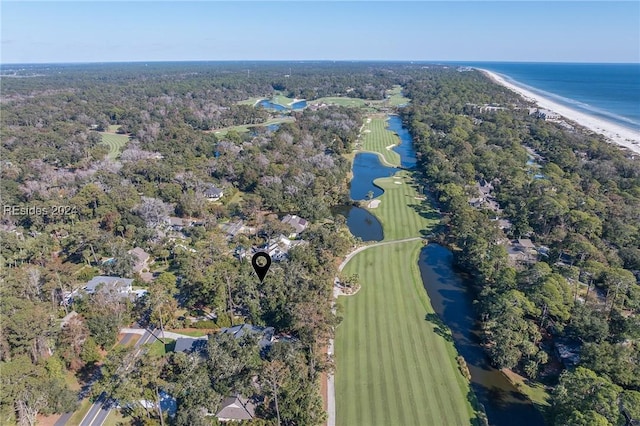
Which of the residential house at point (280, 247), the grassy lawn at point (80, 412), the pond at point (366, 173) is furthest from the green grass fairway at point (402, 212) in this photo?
the grassy lawn at point (80, 412)

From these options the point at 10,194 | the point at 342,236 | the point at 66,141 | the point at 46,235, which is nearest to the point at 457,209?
the point at 342,236

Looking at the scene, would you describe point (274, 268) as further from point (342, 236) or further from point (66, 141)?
point (66, 141)

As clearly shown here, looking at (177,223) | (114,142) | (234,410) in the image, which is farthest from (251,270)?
(114,142)

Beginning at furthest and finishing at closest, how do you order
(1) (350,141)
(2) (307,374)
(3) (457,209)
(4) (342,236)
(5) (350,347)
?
(1) (350,141), (3) (457,209), (4) (342,236), (5) (350,347), (2) (307,374)

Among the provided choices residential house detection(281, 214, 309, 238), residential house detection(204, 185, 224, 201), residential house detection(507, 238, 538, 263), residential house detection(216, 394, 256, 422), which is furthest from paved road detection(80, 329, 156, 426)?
residential house detection(507, 238, 538, 263)

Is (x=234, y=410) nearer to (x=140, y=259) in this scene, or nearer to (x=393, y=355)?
(x=393, y=355)

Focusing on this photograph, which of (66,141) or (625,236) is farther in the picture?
(66,141)
